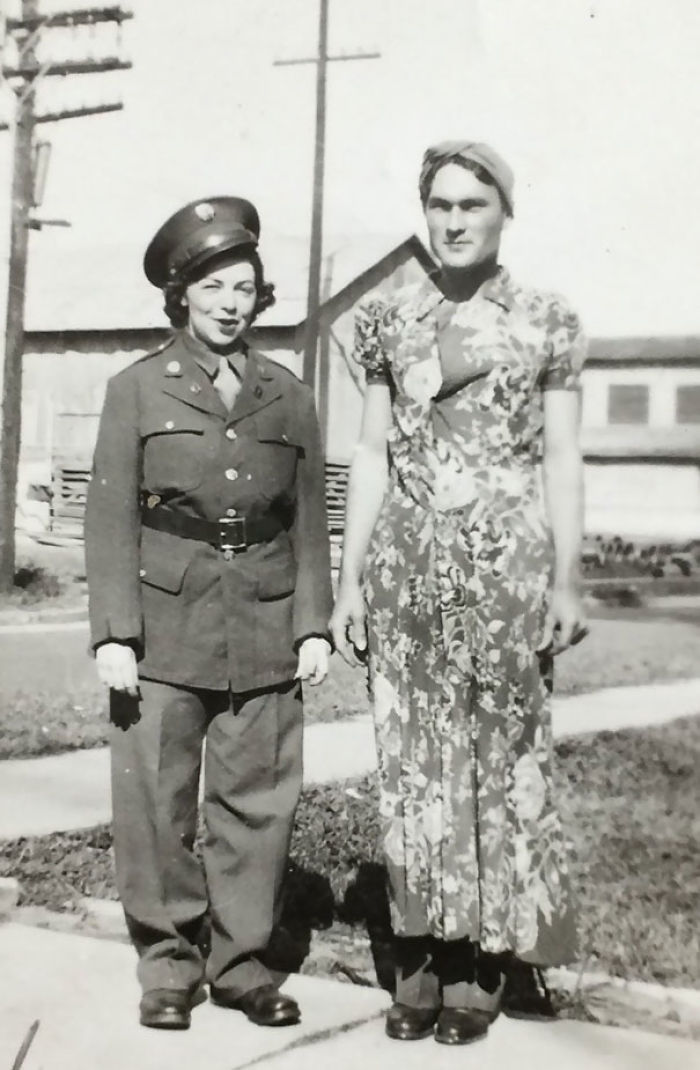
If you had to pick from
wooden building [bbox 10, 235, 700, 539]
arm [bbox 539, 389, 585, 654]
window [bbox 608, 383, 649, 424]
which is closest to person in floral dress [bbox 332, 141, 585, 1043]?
arm [bbox 539, 389, 585, 654]

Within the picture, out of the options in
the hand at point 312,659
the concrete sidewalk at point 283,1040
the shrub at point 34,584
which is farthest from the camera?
the shrub at point 34,584

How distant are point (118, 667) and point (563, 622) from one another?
36.6 inches

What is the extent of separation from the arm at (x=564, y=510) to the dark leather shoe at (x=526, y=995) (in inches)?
28.9

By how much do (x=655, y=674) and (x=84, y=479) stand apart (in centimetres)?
292

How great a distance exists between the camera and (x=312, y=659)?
2.90 meters

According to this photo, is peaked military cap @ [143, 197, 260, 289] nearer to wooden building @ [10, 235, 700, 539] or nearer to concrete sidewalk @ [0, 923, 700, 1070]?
wooden building @ [10, 235, 700, 539]

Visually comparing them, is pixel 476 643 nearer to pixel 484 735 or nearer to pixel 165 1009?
pixel 484 735

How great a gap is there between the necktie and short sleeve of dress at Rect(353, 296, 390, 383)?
0.27 m

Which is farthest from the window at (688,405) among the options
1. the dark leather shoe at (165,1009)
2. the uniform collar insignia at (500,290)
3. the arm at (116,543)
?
the dark leather shoe at (165,1009)

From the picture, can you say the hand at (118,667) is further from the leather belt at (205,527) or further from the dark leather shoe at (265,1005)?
the dark leather shoe at (265,1005)

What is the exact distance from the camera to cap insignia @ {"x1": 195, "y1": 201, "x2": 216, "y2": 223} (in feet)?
9.48

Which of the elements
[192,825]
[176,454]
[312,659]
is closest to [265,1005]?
[192,825]

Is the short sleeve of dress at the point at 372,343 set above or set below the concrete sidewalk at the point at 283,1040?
above

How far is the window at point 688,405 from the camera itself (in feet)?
17.4
